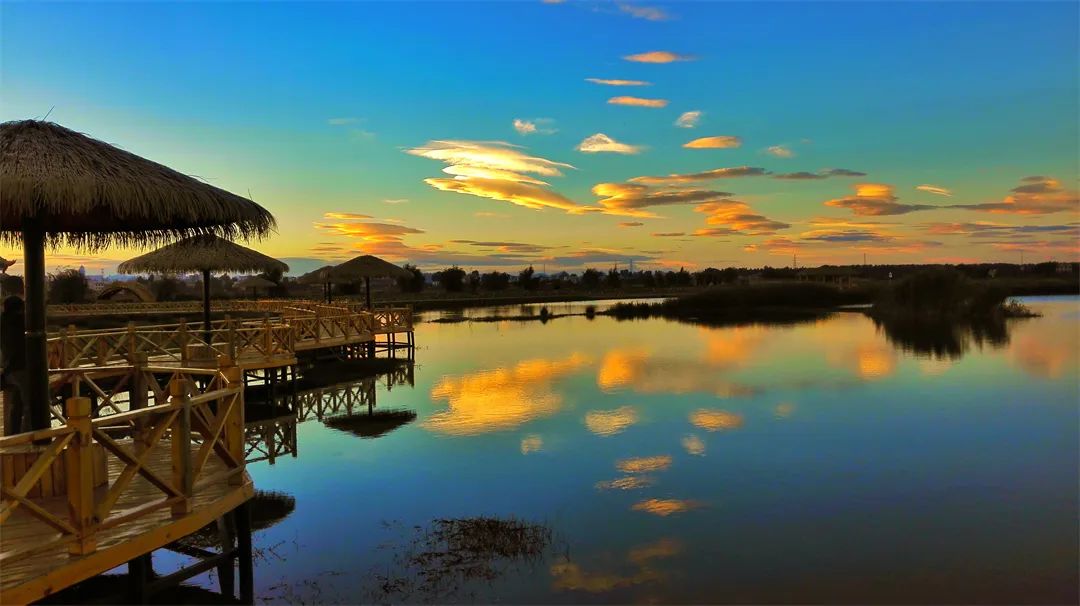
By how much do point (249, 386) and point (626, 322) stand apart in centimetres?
2634

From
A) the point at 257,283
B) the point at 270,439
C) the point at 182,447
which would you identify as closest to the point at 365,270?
the point at 270,439

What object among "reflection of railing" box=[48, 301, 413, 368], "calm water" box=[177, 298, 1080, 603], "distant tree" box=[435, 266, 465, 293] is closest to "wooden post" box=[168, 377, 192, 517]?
"calm water" box=[177, 298, 1080, 603]

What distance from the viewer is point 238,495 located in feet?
18.8

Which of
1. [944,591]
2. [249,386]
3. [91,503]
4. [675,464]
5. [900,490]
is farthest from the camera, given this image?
[249,386]

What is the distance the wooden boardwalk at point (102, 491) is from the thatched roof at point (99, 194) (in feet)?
4.66

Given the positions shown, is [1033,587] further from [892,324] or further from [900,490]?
[892,324]

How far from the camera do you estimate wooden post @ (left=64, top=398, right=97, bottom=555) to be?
4.13m

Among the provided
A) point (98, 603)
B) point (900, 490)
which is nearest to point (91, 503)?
point (98, 603)

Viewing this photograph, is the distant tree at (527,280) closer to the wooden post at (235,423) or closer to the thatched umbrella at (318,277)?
the thatched umbrella at (318,277)

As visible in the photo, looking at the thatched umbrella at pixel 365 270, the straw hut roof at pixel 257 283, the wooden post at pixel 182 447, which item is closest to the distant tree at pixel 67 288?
the straw hut roof at pixel 257 283

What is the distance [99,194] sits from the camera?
508 centimetres

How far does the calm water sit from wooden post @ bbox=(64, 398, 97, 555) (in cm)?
226

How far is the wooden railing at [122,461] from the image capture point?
4.06 metres

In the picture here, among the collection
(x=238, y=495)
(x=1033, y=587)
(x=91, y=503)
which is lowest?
(x=1033, y=587)
